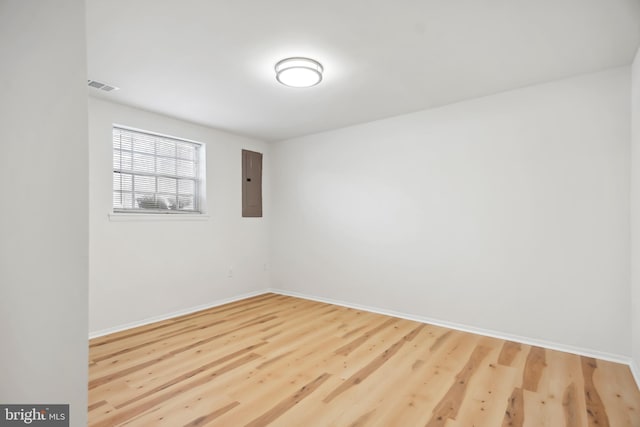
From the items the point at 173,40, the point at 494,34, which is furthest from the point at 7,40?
the point at 494,34

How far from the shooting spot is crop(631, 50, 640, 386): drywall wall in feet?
8.04

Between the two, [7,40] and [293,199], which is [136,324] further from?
[7,40]

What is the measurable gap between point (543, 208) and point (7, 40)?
3.82 metres

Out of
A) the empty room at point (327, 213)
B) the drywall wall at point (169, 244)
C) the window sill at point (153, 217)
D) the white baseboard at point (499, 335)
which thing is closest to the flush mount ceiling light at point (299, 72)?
the empty room at point (327, 213)

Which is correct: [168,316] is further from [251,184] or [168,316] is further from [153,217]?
[251,184]

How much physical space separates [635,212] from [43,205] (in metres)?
3.76

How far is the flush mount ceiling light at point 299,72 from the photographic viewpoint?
266 centimetres

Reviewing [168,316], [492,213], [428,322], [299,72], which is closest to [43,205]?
[299,72]

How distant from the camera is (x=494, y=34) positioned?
7.57ft

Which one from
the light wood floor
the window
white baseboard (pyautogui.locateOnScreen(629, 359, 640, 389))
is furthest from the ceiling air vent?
white baseboard (pyautogui.locateOnScreen(629, 359, 640, 389))

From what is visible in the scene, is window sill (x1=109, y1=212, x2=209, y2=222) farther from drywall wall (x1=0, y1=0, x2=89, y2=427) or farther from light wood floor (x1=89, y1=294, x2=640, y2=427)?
drywall wall (x1=0, y1=0, x2=89, y2=427)

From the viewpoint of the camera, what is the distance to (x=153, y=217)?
3977 mm
